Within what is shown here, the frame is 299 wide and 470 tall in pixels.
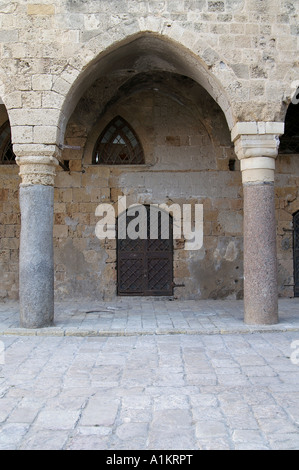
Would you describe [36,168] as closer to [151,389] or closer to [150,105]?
[151,389]

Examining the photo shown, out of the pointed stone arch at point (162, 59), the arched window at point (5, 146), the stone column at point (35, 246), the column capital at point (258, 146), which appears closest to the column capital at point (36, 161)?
the stone column at point (35, 246)

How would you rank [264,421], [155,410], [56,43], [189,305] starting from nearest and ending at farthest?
[264,421] < [155,410] < [56,43] < [189,305]

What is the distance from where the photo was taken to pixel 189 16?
21.9 feet

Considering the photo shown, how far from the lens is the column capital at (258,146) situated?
6.68 metres

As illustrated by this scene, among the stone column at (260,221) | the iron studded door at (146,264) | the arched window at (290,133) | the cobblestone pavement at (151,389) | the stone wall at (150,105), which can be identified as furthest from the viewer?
the arched window at (290,133)

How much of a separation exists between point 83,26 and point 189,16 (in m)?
1.52

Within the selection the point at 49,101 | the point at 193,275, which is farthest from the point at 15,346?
the point at 193,275

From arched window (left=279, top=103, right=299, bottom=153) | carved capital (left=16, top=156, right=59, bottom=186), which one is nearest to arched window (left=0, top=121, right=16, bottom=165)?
carved capital (left=16, top=156, right=59, bottom=186)

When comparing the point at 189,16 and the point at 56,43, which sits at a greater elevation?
the point at 189,16

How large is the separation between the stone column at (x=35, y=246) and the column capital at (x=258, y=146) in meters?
2.73

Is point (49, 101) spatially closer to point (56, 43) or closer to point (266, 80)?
point (56, 43)

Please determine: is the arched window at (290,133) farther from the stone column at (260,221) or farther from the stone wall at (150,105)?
the stone column at (260,221)

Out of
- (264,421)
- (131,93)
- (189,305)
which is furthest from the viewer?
(131,93)

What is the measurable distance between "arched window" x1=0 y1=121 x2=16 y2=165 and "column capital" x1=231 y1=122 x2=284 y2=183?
5196 mm
